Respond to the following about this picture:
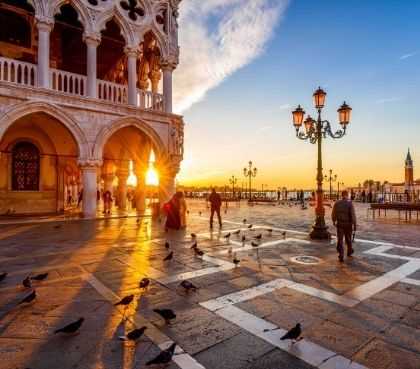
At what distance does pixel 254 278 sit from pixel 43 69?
12.6m

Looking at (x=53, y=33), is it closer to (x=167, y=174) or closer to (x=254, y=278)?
(x=167, y=174)

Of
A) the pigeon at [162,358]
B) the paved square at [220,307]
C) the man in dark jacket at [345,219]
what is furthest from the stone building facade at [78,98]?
the pigeon at [162,358]

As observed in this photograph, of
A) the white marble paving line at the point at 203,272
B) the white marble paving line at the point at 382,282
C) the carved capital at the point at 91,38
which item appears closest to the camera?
the white marble paving line at the point at 382,282

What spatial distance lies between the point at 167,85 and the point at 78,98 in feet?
17.0

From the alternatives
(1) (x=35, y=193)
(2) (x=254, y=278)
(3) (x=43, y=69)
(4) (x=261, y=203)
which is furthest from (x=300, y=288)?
(4) (x=261, y=203)

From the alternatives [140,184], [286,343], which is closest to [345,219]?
[286,343]

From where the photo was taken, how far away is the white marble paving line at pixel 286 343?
243 centimetres

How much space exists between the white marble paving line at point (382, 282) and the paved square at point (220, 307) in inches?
0.7

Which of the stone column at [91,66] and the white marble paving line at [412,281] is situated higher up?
the stone column at [91,66]

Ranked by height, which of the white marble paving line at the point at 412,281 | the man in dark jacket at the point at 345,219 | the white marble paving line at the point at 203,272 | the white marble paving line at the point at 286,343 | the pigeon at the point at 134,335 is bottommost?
the white marble paving line at the point at 412,281

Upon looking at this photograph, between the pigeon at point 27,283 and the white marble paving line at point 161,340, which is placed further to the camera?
the pigeon at point 27,283

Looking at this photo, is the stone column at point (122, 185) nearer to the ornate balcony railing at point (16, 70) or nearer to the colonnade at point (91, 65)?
the colonnade at point (91, 65)

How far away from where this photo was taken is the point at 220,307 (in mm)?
3564

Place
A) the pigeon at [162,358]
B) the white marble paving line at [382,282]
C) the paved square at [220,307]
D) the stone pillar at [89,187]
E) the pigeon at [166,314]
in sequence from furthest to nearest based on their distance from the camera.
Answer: the stone pillar at [89,187] → the white marble paving line at [382,282] → the pigeon at [166,314] → the paved square at [220,307] → the pigeon at [162,358]
